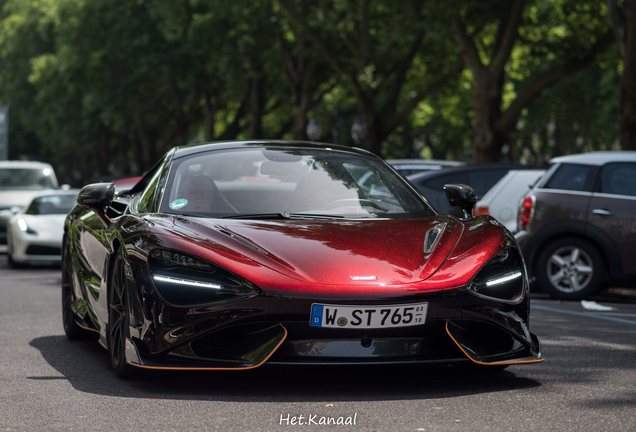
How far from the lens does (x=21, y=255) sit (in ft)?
51.6

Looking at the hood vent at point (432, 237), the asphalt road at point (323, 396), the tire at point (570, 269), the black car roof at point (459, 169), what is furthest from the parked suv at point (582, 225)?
the hood vent at point (432, 237)

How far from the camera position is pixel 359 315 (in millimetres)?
4539

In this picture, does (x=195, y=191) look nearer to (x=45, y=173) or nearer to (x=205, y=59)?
(x=45, y=173)

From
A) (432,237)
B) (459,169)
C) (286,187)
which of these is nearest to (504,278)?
(432,237)

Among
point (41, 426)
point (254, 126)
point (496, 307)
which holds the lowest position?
point (254, 126)

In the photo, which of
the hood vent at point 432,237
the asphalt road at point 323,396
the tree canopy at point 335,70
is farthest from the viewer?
the tree canopy at point 335,70

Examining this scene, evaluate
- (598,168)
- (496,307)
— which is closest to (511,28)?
(598,168)

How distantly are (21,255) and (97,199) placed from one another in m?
10.4

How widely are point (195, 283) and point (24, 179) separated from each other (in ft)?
59.9

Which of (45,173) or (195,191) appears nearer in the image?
(195,191)

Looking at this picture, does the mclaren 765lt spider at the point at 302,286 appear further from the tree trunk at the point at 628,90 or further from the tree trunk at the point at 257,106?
the tree trunk at the point at 257,106

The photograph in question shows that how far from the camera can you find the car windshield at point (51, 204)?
1652 centimetres

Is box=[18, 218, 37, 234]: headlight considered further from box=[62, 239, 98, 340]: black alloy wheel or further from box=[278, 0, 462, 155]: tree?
box=[278, 0, 462, 155]: tree

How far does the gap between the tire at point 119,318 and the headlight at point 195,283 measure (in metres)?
0.39
